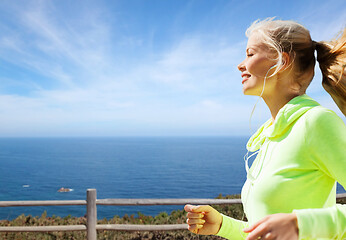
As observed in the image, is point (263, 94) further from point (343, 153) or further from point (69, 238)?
point (69, 238)

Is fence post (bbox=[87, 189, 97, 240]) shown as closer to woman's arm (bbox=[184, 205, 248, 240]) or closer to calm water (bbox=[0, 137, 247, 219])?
Result: woman's arm (bbox=[184, 205, 248, 240])

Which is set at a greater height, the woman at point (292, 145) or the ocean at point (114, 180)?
the woman at point (292, 145)

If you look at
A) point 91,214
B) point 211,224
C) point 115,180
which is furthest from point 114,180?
point 211,224

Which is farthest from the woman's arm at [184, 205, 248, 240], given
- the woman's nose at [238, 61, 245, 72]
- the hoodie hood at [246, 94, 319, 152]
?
the woman's nose at [238, 61, 245, 72]

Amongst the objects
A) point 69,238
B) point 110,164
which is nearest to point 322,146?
point 69,238

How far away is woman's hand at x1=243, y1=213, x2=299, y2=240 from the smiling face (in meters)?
0.46

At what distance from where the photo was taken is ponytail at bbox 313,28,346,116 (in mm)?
855

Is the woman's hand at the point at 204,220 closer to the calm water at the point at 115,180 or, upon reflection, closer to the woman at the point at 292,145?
the woman at the point at 292,145

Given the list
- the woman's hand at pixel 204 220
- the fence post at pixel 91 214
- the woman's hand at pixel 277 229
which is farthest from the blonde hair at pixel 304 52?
the fence post at pixel 91 214

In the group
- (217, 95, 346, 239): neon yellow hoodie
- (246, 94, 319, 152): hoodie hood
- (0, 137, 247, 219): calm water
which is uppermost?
(246, 94, 319, 152): hoodie hood

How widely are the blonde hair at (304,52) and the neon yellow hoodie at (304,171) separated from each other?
0.09 metres

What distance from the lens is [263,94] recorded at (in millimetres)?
1014

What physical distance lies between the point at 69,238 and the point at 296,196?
5905 millimetres

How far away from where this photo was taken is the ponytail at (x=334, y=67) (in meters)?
0.85
